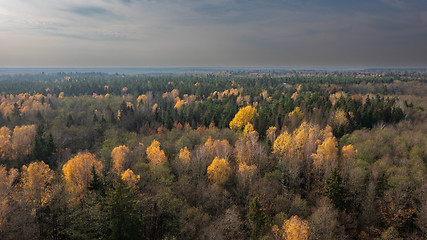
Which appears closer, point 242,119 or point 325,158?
point 325,158

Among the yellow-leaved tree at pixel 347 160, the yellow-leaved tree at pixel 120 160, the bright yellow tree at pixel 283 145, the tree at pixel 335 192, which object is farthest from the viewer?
the bright yellow tree at pixel 283 145

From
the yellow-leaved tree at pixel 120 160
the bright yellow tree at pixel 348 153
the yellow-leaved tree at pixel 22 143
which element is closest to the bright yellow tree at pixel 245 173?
the bright yellow tree at pixel 348 153

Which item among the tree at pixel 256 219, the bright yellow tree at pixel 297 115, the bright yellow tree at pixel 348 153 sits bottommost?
the tree at pixel 256 219

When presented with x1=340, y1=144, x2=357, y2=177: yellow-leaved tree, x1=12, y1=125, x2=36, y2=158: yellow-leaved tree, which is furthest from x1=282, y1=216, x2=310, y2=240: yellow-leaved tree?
x1=12, y1=125, x2=36, y2=158: yellow-leaved tree

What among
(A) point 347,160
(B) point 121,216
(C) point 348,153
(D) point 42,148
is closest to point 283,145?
(C) point 348,153

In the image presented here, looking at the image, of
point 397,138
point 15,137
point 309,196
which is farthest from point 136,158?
point 397,138

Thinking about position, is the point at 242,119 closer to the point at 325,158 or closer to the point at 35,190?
the point at 325,158

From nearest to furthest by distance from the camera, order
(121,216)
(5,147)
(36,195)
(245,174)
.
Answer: (121,216), (36,195), (245,174), (5,147)

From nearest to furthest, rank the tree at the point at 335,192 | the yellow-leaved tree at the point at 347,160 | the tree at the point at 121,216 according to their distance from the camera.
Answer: the tree at the point at 121,216 < the tree at the point at 335,192 < the yellow-leaved tree at the point at 347,160

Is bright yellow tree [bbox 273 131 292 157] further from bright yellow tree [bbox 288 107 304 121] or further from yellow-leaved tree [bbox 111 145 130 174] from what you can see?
yellow-leaved tree [bbox 111 145 130 174]

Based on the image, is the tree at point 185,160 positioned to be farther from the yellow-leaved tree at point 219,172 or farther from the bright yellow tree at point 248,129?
the bright yellow tree at point 248,129

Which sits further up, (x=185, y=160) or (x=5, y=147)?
(x=185, y=160)

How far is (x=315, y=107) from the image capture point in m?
85.9

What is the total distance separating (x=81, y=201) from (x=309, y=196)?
3695 cm
